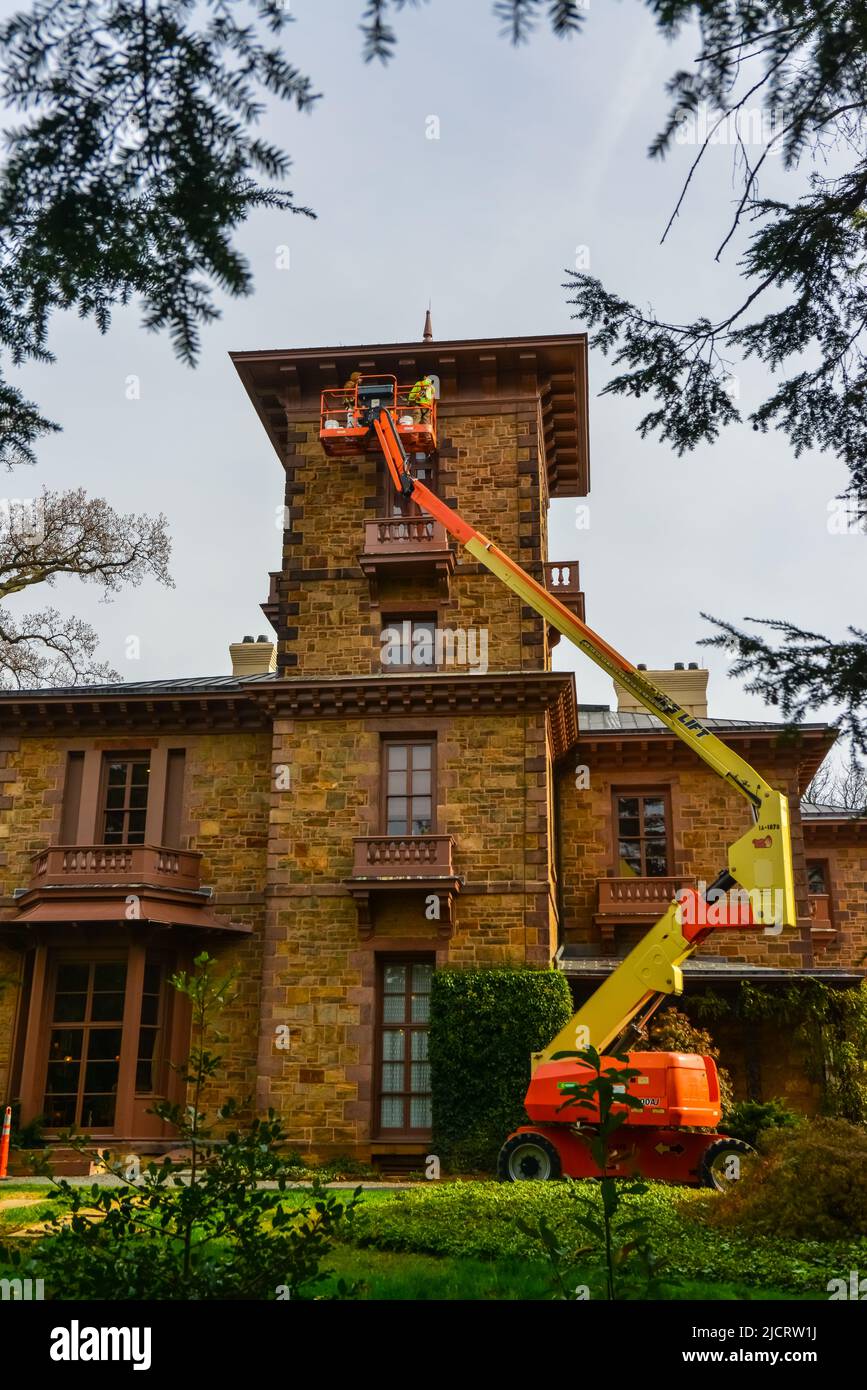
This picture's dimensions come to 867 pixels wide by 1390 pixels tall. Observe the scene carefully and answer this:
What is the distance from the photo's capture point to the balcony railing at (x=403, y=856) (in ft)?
68.7

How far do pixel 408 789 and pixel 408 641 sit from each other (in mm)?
2774

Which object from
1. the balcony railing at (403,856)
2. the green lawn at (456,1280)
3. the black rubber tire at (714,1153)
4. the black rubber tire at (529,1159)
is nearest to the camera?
the green lawn at (456,1280)

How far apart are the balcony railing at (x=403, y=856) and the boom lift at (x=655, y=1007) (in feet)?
11.7

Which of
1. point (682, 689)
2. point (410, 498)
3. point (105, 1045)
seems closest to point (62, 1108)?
point (105, 1045)

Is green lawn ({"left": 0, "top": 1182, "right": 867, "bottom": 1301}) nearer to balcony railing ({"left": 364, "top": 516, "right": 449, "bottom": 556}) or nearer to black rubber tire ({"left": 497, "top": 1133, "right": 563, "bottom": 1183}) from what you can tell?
black rubber tire ({"left": 497, "top": 1133, "right": 563, "bottom": 1183})

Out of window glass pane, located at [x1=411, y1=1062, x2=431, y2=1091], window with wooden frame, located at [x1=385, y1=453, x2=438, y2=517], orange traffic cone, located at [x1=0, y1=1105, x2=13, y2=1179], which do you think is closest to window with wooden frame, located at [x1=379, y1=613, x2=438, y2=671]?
window with wooden frame, located at [x1=385, y1=453, x2=438, y2=517]

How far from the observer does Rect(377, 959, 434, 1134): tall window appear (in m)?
20.5

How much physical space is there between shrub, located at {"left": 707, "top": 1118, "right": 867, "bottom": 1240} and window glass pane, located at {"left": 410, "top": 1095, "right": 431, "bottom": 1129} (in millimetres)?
8923

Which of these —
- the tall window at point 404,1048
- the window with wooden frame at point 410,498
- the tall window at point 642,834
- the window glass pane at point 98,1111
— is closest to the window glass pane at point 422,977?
the tall window at point 404,1048

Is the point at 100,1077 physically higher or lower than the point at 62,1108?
higher

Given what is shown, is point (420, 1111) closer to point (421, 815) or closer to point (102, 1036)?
point (421, 815)

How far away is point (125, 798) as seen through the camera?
2344 centimetres

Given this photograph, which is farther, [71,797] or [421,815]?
[71,797]

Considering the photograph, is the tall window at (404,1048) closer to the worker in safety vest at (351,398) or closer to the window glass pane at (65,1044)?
the window glass pane at (65,1044)
